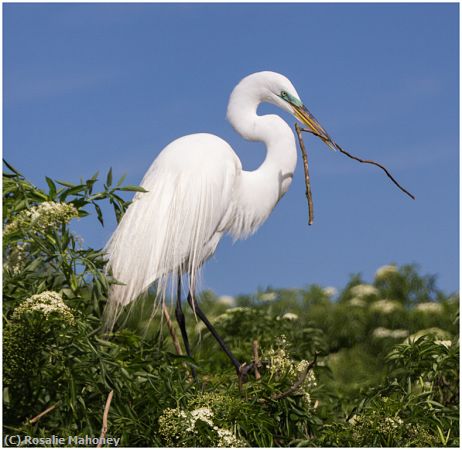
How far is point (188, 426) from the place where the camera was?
9.05ft

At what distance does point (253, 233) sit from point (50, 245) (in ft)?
4.76

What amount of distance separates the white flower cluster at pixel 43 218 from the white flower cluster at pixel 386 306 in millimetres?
3719

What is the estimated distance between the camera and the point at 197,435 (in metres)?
2.79

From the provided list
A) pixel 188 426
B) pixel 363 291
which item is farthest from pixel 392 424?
pixel 363 291

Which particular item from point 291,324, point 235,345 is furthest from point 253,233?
point 291,324

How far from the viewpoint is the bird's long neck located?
406cm

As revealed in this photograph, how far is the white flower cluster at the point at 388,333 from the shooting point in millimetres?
5820

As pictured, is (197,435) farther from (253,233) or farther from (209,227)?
(253,233)

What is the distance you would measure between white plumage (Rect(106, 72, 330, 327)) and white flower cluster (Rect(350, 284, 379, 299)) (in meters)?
2.60

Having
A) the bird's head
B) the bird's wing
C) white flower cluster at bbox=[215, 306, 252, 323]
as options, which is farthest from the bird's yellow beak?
white flower cluster at bbox=[215, 306, 252, 323]

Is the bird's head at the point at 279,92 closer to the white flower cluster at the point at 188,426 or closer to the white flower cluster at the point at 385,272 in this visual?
the white flower cluster at the point at 188,426

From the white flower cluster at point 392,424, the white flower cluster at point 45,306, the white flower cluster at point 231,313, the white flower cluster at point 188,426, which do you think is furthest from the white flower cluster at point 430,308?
the white flower cluster at point 45,306

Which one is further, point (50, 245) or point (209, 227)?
point (209, 227)

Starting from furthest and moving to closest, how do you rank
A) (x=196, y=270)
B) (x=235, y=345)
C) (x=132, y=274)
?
(x=235, y=345), (x=196, y=270), (x=132, y=274)
